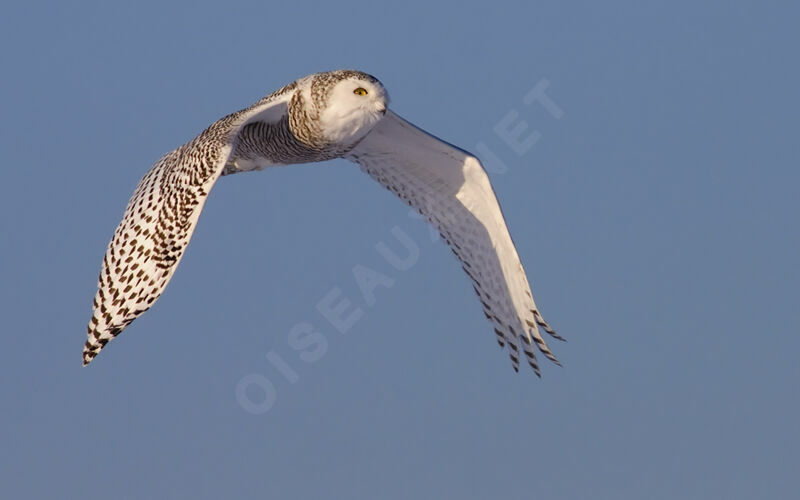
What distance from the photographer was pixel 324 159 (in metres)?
11.4

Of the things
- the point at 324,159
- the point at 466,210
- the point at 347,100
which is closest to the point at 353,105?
the point at 347,100

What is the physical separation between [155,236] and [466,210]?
361cm

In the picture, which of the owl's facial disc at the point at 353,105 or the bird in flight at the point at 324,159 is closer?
the bird in flight at the point at 324,159

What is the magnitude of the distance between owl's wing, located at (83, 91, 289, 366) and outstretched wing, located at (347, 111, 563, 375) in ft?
7.26

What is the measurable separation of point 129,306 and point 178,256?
2.09ft

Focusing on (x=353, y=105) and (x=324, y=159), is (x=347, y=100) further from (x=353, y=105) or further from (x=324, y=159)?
(x=324, y=159)

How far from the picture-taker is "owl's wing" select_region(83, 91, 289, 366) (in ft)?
31.3

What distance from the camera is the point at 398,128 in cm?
1155

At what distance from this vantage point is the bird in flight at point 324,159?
9.64m

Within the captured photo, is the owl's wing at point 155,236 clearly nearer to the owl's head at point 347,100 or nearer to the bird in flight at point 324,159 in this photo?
the bird in flight at point 324,159

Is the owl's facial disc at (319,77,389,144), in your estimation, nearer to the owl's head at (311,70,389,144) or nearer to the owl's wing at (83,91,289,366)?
the owl's head at (311,70,389,144)

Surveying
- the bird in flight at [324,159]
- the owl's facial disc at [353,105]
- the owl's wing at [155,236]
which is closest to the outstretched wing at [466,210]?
the bird in flight at [324,159]

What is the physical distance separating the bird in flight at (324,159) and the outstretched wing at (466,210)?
1 cm

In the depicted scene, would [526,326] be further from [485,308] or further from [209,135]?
[209,135]
